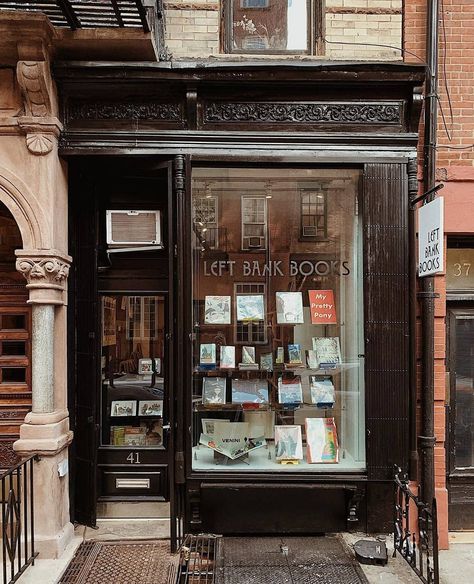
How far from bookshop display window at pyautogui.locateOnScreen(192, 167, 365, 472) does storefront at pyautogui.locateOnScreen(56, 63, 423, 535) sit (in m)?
0.02

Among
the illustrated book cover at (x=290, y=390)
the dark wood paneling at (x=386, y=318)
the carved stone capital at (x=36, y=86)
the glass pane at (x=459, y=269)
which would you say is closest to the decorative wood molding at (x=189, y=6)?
the carved stone capital at (x=36, y=86)

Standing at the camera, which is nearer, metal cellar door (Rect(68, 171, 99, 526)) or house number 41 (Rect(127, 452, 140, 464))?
metal cellar door (Rect(68, 171, 99, 526))

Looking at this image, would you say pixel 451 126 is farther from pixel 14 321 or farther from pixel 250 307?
pixel 14 321

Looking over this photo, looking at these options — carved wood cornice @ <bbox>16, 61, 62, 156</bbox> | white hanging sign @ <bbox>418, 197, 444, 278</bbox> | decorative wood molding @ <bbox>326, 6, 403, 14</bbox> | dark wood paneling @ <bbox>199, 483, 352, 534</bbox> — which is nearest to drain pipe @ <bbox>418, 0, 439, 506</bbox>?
white hanging sign @ <bbox>418, 197, 444, 278</bbox>

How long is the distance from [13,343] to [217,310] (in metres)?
2.32

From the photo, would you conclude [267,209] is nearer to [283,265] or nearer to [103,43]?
[283,265]

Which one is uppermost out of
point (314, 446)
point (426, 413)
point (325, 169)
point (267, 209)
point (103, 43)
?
point (103, 43)

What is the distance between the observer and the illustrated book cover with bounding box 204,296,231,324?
18.6 ft

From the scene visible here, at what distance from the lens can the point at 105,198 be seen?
588cm

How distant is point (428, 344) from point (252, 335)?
1907 millimetres

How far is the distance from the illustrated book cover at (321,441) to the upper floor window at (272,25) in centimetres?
422

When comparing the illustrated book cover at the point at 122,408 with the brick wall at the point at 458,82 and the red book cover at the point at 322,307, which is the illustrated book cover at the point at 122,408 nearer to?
the red book cover at the point at 322,307

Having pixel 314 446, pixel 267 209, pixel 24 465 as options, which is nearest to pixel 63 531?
pixel 24 465

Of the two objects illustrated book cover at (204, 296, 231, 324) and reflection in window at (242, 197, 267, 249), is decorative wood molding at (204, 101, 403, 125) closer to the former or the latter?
reflection in window at (242, 197, 267, 249)
